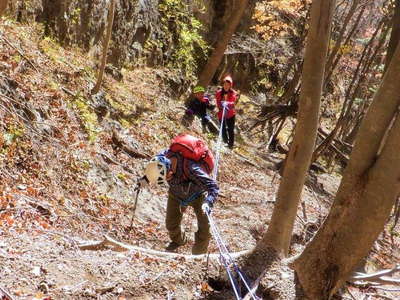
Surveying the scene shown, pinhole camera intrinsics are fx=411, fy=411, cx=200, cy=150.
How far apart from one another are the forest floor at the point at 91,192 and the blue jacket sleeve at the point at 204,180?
1.03 m

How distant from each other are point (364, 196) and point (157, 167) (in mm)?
2738

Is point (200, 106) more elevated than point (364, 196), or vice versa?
point (364, 196)

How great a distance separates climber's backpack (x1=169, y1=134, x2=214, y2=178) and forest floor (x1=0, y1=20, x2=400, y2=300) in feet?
4.66

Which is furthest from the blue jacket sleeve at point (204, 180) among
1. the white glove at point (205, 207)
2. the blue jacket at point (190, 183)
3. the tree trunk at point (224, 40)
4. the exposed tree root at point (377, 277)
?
the tree trunk at point (224, 40)

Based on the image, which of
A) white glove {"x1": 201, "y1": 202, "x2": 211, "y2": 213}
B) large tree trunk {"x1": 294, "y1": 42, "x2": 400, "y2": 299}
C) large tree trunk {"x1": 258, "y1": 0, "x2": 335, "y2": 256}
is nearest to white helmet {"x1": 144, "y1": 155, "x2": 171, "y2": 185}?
white glove {"x1": 201, "y1": 202, "x2": 211, "y2": 213}

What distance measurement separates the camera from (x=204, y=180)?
522cm

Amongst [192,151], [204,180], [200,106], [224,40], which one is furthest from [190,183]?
[224,40]

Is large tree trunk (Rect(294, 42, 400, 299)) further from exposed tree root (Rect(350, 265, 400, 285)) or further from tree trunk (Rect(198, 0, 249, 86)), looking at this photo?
tree trunk (Rect(198, 0, 249, 86))

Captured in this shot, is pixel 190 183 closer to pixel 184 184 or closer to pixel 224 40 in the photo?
pixel 184 184

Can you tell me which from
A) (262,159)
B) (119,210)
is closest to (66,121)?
(119,210)

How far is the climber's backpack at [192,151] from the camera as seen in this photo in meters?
5.32

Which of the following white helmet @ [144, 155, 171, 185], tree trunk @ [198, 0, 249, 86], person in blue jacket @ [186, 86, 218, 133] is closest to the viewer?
white helmet @ [144, 155, 171, 185]

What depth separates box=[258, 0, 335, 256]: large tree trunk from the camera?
3.87 metres

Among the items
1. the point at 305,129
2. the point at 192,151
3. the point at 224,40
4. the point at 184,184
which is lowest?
the point at 184,184
